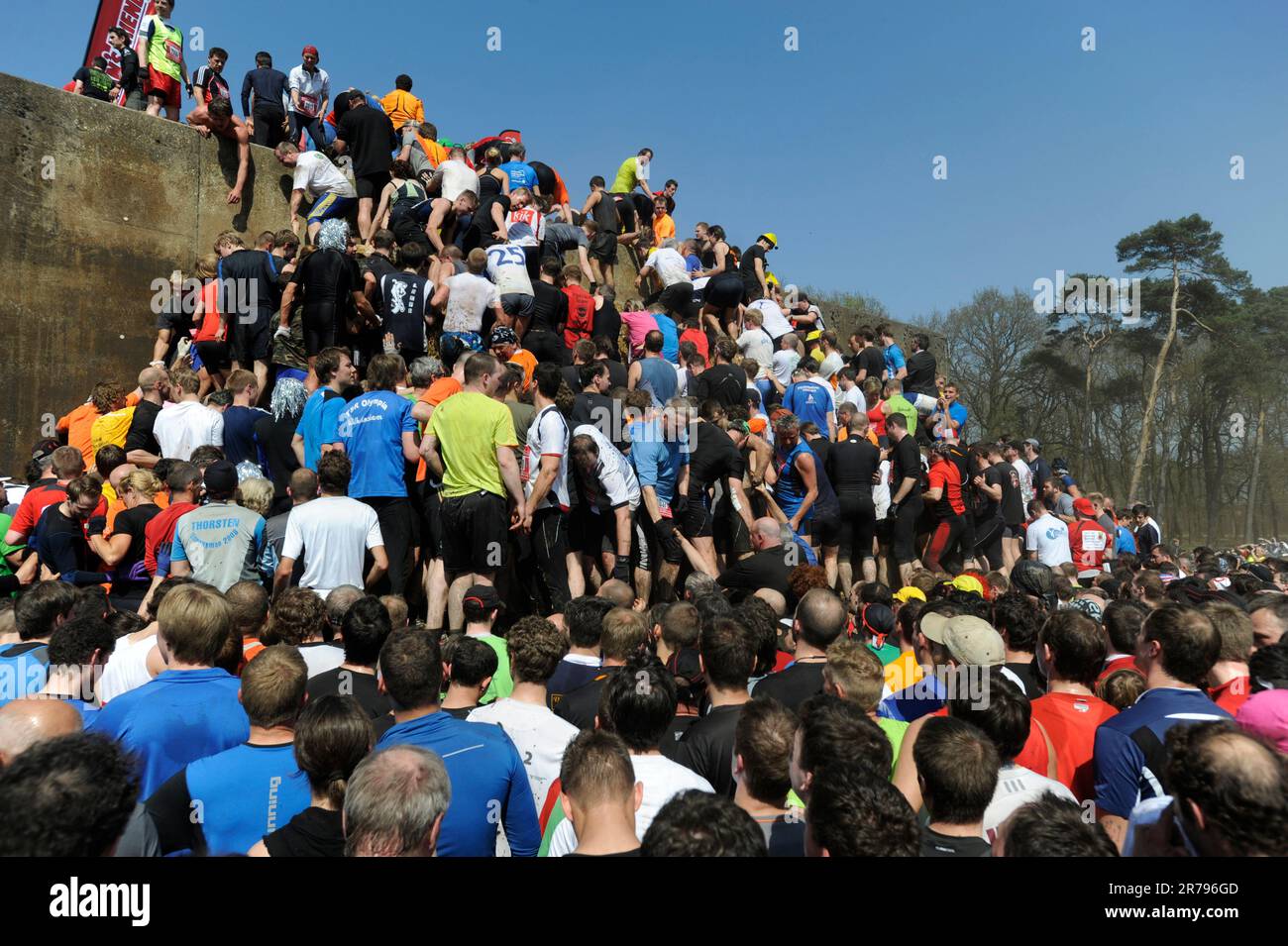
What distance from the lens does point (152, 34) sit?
9273mm

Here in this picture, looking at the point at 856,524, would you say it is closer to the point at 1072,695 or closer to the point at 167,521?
the point at 1072,695

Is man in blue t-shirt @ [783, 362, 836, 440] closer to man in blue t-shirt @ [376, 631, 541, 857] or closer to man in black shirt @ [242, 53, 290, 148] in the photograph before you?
man in black shirt @ [242, 53, 290, 148]

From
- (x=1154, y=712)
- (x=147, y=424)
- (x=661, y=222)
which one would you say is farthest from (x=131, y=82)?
(x=1154, y=712)

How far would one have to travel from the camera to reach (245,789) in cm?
264

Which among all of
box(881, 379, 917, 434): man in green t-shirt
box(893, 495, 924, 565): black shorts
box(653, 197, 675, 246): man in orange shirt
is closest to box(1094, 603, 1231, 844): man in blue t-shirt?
box(893, 495, 924, 565): black shorts

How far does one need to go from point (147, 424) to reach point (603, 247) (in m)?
6.78

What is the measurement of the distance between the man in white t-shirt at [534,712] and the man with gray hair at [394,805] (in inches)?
44.5

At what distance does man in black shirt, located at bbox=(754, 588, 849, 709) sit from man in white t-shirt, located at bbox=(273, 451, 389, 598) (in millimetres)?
2710

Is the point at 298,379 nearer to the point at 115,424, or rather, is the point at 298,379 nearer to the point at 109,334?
the point at 115,424

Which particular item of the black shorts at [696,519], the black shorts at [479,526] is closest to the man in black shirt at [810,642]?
the black shorts at [479,526]

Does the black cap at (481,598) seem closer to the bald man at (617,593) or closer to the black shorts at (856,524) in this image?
the bald man at (617,593)

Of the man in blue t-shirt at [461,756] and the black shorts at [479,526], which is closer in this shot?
the man in blue t-shirt at [461,756]

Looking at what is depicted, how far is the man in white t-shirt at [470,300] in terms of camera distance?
793 centimetres

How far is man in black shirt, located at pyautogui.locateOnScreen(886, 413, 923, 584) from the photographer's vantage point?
34.1 feet
